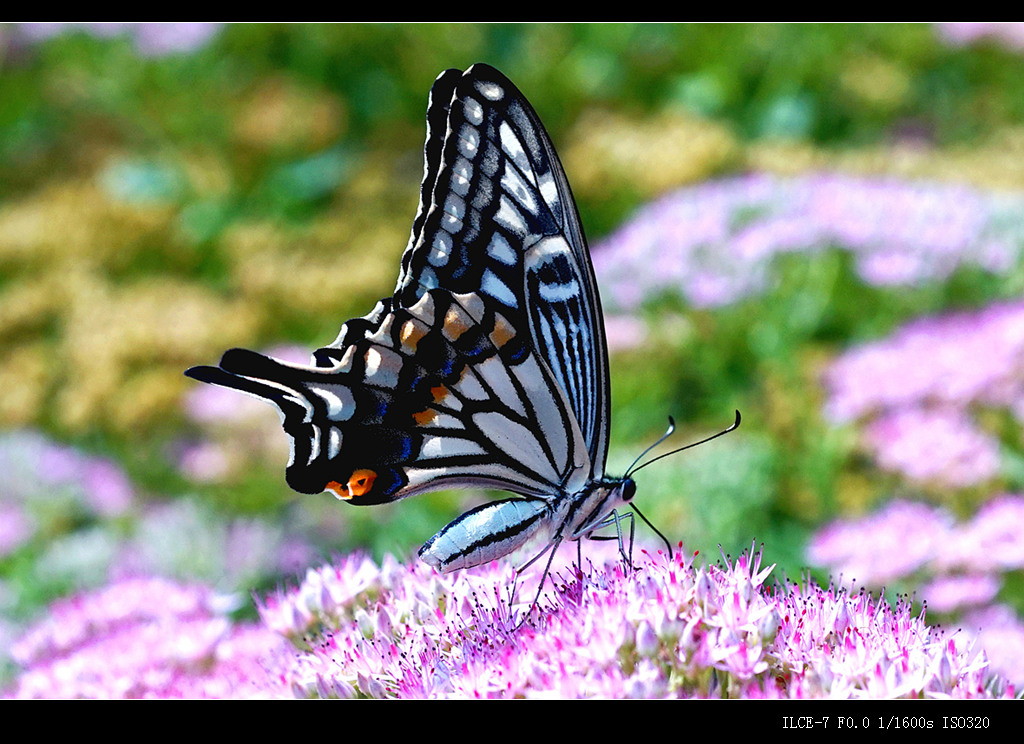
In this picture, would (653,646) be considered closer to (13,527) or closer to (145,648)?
(145,648)

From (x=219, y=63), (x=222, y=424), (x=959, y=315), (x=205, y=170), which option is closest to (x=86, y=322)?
(x=222, y=424)

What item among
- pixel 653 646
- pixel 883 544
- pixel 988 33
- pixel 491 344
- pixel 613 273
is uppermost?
pixel 988 33

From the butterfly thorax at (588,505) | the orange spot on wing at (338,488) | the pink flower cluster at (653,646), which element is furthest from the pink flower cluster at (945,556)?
the orange spot on wing at (338,488)

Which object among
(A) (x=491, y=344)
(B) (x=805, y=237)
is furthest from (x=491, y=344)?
(B) (x=805, y=237)

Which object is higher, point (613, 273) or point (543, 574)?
point (613, 273)

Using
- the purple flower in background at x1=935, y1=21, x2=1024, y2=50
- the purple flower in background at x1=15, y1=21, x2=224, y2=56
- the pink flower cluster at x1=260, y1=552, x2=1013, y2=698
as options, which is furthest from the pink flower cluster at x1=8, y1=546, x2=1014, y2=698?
the purple flower in background at x1=935, y1=21, x2=1024, y2=50

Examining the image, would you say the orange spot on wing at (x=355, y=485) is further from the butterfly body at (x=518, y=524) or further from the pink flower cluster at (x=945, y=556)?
the pink flower cluster at (x=945, y=556)

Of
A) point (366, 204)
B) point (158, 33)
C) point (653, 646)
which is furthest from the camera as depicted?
point (158, 33)
